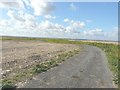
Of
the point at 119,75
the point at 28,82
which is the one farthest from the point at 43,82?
the point at 119,75

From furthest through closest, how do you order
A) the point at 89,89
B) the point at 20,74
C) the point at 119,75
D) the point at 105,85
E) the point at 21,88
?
the point at 119,75, the point at 20,74, the point at 105,85, the point at 89,89, the point at 21,88

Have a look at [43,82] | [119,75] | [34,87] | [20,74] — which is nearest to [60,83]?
[43,82]

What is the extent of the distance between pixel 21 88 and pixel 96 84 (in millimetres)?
5750

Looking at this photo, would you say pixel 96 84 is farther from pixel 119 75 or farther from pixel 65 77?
pixel 119 75

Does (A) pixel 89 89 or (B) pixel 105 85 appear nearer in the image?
(A) pixel 89 89

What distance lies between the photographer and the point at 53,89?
1596 cm

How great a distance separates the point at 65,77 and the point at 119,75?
540 centimetres

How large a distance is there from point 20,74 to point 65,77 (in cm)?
344

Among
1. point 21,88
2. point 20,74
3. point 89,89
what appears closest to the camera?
point 21,88

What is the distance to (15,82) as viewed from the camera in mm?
17062

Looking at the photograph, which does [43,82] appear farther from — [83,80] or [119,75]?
[119,75]

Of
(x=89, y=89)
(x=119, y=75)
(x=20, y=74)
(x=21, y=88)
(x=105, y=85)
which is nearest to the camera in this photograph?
(x=21, y=88)

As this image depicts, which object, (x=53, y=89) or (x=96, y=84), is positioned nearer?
(x=53, y=89)

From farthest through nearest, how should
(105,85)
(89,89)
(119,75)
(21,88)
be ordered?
(119,75), (105,85), (89,89), (21,88)
